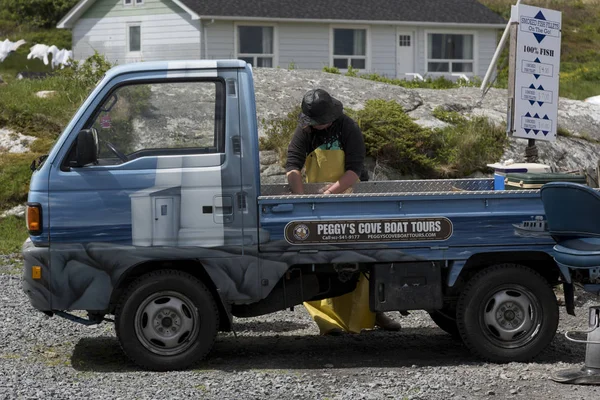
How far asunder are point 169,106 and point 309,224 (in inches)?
54.8

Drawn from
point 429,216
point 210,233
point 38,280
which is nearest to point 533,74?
point 429,216

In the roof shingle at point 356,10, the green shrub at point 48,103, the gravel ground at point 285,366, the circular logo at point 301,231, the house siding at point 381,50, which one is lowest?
the gravel ground at point 285,366

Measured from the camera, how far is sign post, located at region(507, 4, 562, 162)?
37.4 ft

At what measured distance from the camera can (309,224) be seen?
23.3ft

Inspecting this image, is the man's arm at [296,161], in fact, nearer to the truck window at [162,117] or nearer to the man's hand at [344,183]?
the man's hand at [344,183]

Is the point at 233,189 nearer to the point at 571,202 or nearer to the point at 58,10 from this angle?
the point at 571,202

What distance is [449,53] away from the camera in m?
33.1

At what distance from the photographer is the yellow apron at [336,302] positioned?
313 inches

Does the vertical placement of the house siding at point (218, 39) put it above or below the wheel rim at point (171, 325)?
above

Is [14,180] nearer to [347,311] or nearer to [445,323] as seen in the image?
[347,311]

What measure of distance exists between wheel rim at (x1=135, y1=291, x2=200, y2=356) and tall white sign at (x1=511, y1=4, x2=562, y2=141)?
569cm

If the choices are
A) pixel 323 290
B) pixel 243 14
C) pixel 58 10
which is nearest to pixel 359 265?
pixel 323 290

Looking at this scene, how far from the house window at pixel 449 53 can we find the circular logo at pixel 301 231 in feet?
85.7

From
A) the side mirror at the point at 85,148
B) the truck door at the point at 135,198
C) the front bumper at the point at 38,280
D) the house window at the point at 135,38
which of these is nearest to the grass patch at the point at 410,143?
the truck door at the point at 135,198
